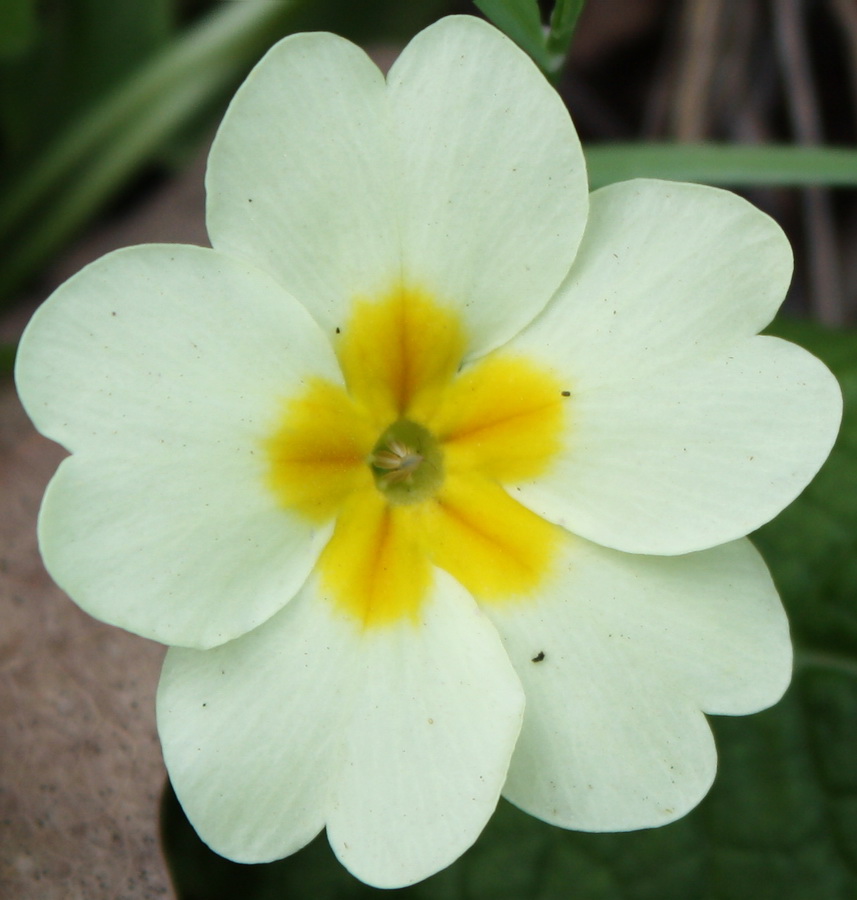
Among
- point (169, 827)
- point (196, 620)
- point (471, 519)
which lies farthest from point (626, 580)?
point (169, 827)

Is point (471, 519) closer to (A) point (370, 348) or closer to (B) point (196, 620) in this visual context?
(A) point (370, 348)

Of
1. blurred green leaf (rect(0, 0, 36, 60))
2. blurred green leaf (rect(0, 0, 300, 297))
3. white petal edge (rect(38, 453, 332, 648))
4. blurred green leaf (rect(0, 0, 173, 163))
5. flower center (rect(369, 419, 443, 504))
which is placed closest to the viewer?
white petal edge (rect(38, 453, 332, 648))

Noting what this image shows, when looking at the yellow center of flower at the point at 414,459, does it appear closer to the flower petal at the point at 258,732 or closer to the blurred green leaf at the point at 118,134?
the flower petal at the point at 258,732

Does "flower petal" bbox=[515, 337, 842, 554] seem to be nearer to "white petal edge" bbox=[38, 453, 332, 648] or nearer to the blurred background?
"white petal edge" bbox=[38, 453, 332, 648]

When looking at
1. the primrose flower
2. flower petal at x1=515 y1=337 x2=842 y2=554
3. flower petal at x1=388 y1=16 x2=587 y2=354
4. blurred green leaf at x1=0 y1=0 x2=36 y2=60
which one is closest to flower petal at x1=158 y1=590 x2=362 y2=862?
the primrose flower

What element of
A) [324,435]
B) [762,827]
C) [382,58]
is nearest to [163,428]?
[324,435]

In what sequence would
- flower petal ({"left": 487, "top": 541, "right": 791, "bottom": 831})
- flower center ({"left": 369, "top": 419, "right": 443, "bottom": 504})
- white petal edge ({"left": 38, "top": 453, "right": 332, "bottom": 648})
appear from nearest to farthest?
white petal edge ({"left": 38, "top": 453, "right": 332, "bottom": 648})
flower petal ({"left": 487, "top": 541, "right": 791, "bottom": 831})
flower center ({"left": 369, "top": 419, "right": 443, "bottom": 504})
